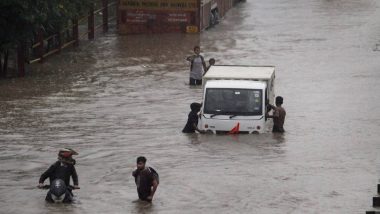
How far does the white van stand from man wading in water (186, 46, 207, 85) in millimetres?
6136

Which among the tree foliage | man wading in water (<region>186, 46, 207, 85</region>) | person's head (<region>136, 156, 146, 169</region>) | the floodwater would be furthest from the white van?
the tree foliage

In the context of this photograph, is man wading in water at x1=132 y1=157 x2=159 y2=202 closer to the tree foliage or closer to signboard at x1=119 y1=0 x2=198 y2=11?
the tree foliage

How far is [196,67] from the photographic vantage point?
35.9m

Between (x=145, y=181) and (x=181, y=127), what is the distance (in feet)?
28.6

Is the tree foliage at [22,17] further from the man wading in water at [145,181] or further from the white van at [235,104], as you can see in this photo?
the man wading in water at [145,181]

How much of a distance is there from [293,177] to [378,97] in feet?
38.1

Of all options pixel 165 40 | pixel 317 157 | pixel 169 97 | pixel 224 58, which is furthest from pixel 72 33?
pixel 317 157

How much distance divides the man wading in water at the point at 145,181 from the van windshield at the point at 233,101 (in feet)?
24.9

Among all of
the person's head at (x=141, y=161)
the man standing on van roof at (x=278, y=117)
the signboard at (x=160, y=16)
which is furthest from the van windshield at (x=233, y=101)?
the signboard at (x=160, y=16)

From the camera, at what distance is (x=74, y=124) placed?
1175 inches

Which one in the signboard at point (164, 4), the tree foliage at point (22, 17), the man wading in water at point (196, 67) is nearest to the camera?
the man wading in water at point (196, 67)

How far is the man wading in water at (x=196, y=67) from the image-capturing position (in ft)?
116

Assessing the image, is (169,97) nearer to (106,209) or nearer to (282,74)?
(282,74)

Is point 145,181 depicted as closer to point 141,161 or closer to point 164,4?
point 141,161
